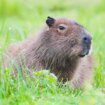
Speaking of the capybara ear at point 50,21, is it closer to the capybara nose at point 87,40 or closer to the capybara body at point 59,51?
the capybara body at point 59,51

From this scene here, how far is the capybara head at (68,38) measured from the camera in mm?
7039

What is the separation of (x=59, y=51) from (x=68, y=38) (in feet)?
0.57

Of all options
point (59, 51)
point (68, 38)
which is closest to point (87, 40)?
point (68, 38)

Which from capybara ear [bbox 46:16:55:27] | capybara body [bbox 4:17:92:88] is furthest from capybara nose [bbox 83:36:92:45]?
capybara ear [bbox 46:16:55:27]

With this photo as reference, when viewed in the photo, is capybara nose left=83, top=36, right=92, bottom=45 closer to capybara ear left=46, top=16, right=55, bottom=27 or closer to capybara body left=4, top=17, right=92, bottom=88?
capybara body left=4, top=17, right=92, bottom=88

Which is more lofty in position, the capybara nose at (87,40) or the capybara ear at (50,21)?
the capybara ear at (50,21)

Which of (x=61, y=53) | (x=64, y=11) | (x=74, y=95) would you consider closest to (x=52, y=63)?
(x=61, y=53)

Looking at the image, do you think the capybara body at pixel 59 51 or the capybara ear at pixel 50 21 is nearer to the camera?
the capybara body at pixel 59 51

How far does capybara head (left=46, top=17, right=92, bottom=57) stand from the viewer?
7.04 meters

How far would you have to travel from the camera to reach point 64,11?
14680 mm

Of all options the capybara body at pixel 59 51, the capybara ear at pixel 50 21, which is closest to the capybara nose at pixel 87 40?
the capybara body at pixel 59 51

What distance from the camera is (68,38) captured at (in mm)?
7121

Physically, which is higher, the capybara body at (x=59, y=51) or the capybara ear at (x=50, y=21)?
the capybara ear at (x=50, y=21)

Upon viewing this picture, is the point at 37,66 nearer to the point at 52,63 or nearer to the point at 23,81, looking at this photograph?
the point at 52,63
